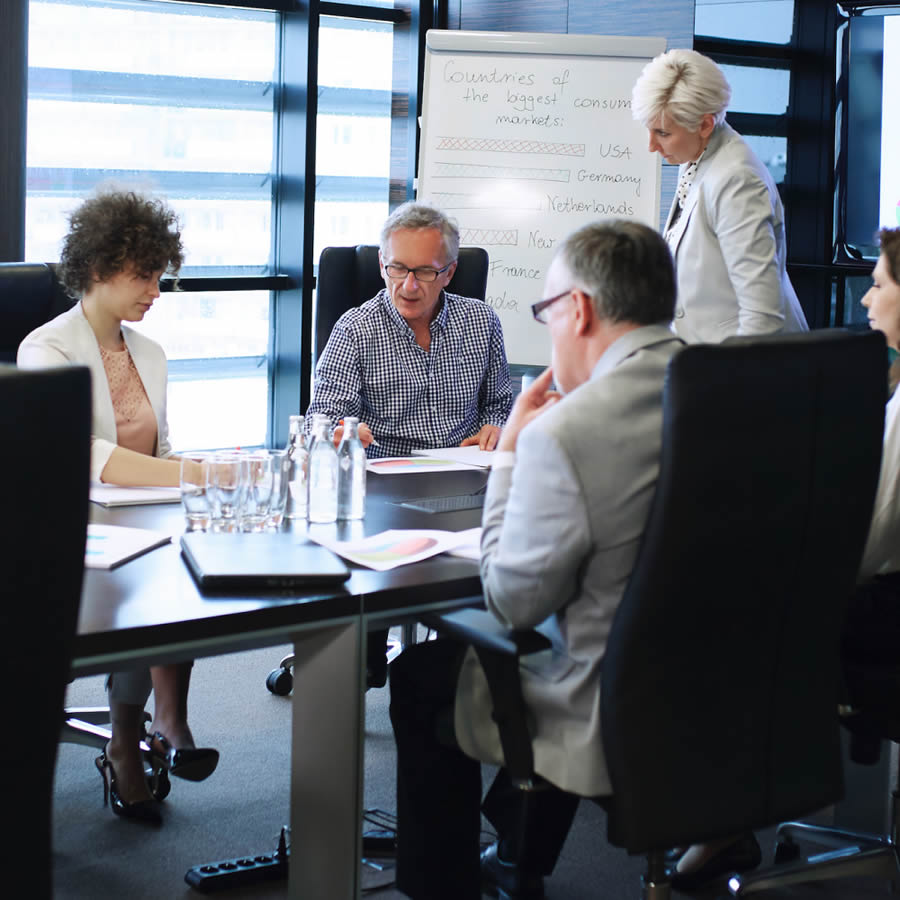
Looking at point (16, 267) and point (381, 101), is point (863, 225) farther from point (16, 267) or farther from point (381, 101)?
point (16, 267)

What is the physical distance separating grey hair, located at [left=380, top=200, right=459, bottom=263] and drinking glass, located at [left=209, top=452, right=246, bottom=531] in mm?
1082

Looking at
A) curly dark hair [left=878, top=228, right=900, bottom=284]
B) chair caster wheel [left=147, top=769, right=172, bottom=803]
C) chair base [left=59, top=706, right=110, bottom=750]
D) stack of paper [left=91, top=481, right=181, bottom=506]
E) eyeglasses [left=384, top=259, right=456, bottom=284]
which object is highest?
curly dark hair [left=878, top=228, right=900, bottom=284]

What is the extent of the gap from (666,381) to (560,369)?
36 centimetres

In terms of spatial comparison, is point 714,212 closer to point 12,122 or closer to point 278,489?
point 278,489

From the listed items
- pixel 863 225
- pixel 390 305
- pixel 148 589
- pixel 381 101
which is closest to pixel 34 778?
pixel 148 589

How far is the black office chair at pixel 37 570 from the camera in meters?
1.08

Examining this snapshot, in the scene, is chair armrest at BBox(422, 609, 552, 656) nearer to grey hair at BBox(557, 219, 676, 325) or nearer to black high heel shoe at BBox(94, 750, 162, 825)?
grey hair at BBox(557, 219, 676, 325)

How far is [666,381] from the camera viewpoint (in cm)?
148

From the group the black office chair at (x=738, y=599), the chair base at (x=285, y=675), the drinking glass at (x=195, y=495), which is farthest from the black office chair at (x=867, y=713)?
the chair base at (x=285, y=675)

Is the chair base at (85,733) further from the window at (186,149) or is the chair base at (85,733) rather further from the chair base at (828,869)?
the window at (186,149)

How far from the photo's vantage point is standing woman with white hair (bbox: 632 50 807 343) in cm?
316

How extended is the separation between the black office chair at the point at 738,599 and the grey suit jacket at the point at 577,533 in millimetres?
50

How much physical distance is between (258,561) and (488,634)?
0.38m

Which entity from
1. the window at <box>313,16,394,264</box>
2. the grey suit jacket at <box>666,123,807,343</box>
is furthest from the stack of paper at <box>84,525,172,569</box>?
the window at <box>313,16,394,264</box>
